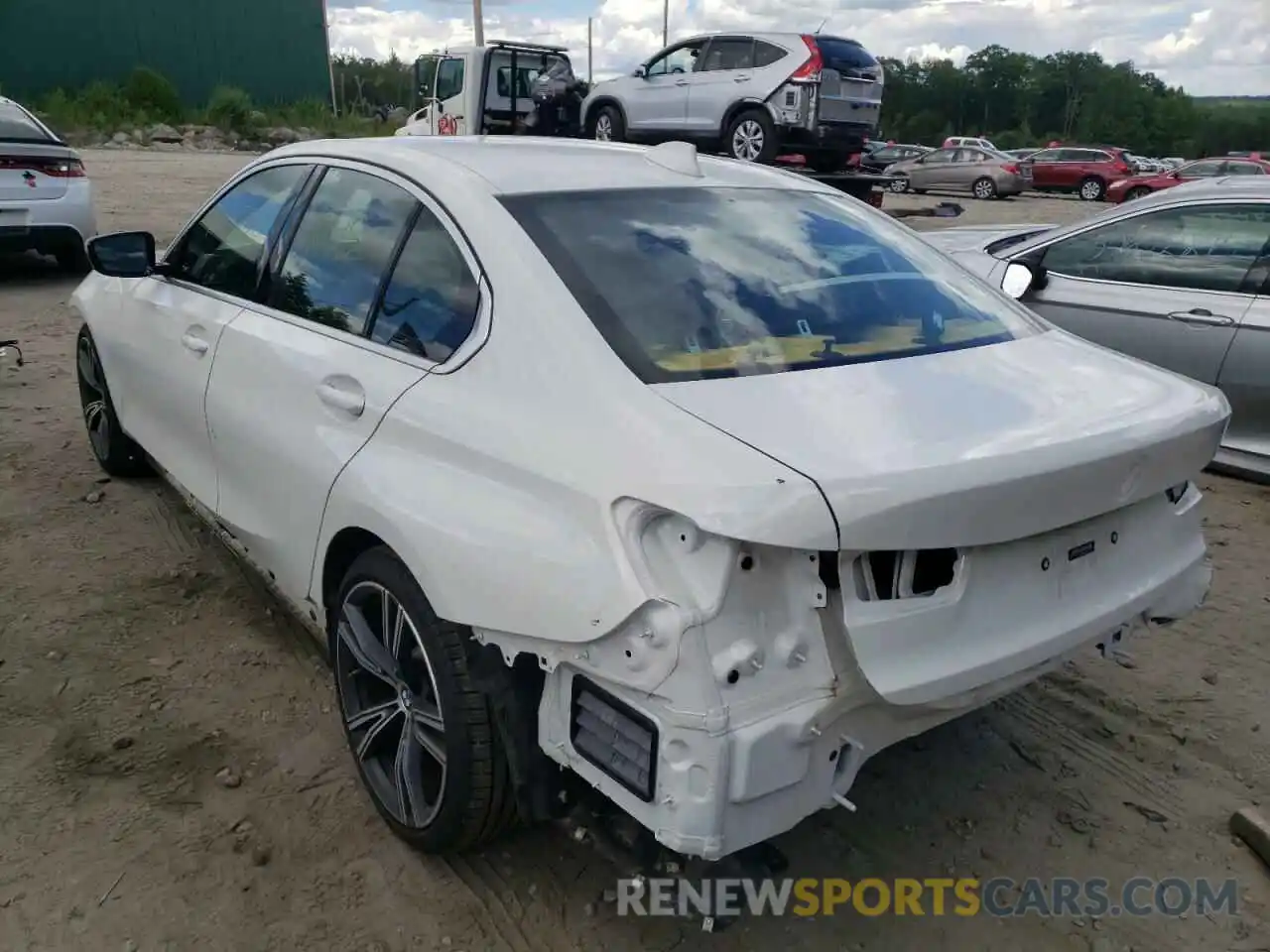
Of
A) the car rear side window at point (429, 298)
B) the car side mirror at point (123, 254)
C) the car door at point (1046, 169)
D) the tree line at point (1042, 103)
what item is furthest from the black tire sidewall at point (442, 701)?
the tree line at point (1042, 103)

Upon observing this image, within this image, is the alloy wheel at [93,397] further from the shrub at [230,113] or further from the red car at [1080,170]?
the shrub at [230,113]

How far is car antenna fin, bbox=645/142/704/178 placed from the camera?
303cm

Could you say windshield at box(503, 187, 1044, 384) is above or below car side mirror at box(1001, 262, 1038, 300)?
above

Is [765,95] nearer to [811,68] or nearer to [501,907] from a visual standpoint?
[811,68]

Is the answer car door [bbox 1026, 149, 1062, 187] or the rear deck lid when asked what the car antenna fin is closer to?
the rear deck lid

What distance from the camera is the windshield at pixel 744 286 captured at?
7.64ft

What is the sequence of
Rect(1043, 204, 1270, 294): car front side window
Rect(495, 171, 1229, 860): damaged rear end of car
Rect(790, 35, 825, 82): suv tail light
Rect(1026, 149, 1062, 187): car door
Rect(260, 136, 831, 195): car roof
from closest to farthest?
Rect(495, 171, 1229, 860): damaged rear end of car
Rect(260, 136, 831, 195): car roof
Rect(1043, 204, 1270, 294): car front side window
Rect(790, 35, 825, 82): suv tail light
Rect(1026, 149, 1062, 187): car door

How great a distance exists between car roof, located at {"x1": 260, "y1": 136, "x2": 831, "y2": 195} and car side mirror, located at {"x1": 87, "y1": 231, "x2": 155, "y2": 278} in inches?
37.4

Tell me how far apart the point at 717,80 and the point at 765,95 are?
1.01 metres

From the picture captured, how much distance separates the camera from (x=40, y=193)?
9109 millimetres

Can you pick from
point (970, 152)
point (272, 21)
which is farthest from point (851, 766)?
point (272, 21)

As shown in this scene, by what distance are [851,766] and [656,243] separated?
1.33 m

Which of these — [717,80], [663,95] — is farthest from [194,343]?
[663,95]

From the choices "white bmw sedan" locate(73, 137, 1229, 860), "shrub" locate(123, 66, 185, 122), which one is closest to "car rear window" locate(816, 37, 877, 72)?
"white bmw sedan" locate(73, 137, 1229, 860)
